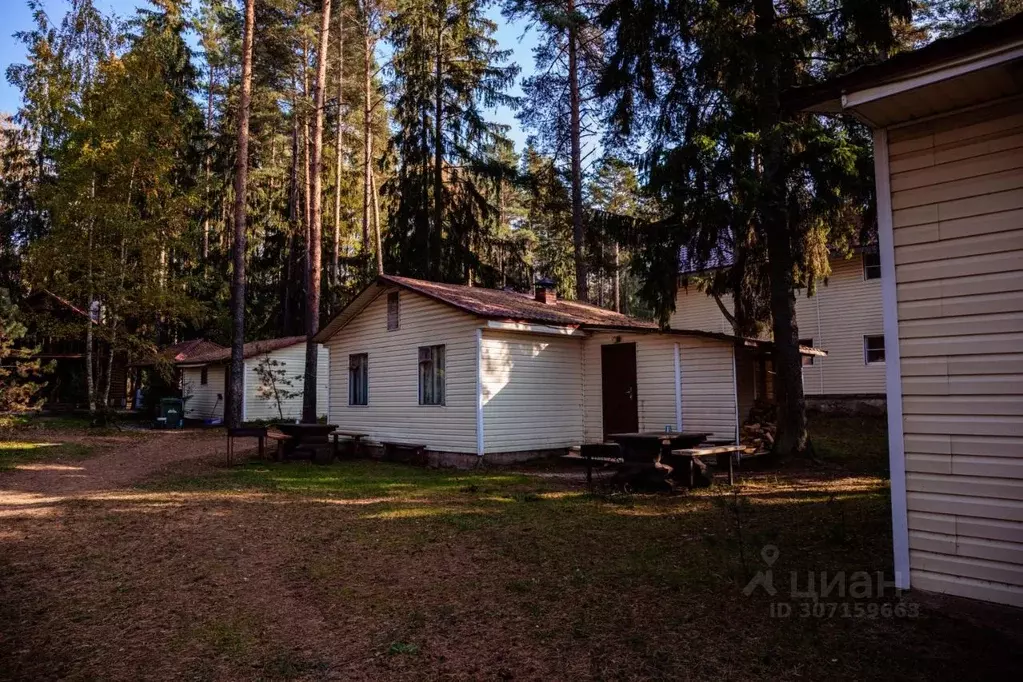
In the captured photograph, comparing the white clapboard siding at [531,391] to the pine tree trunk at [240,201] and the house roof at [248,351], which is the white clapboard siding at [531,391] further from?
the house roof at [248,351]

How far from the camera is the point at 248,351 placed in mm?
26094

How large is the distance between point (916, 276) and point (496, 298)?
12.0 metres

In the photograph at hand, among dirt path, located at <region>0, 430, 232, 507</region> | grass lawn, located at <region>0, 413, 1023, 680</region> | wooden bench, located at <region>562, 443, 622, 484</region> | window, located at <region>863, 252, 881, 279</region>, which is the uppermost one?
window, located at <region>863, 252, 881, 279</region>

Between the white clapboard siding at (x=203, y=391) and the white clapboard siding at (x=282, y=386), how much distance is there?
1.87m

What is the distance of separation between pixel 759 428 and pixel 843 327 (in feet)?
28.7

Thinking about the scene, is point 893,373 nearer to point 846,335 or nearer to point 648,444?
point 648,444

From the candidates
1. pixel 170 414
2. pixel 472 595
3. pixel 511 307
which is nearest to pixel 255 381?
pixel 170 414

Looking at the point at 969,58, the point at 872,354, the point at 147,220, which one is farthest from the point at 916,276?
the point at 147,220

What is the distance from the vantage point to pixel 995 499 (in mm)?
3881

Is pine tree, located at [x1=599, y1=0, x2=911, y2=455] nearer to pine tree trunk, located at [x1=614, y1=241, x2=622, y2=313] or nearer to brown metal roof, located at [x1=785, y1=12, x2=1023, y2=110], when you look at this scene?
pine tree trunk, located at [x1=614, y1=241, x2=622, y2=313]

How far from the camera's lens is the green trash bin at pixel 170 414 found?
2522 centimetres

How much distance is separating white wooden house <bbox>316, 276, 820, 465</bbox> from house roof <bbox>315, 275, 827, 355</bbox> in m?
0.04

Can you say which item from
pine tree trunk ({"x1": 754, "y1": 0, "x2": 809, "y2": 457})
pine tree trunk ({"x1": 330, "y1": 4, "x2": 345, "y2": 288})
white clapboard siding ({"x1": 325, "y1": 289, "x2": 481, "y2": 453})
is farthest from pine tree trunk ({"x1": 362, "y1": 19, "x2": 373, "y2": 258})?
pine tree trunk ({"x1": 754, "y1": 0, "x2": 809, "y2": 457})

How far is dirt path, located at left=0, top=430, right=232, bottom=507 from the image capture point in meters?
10.5
